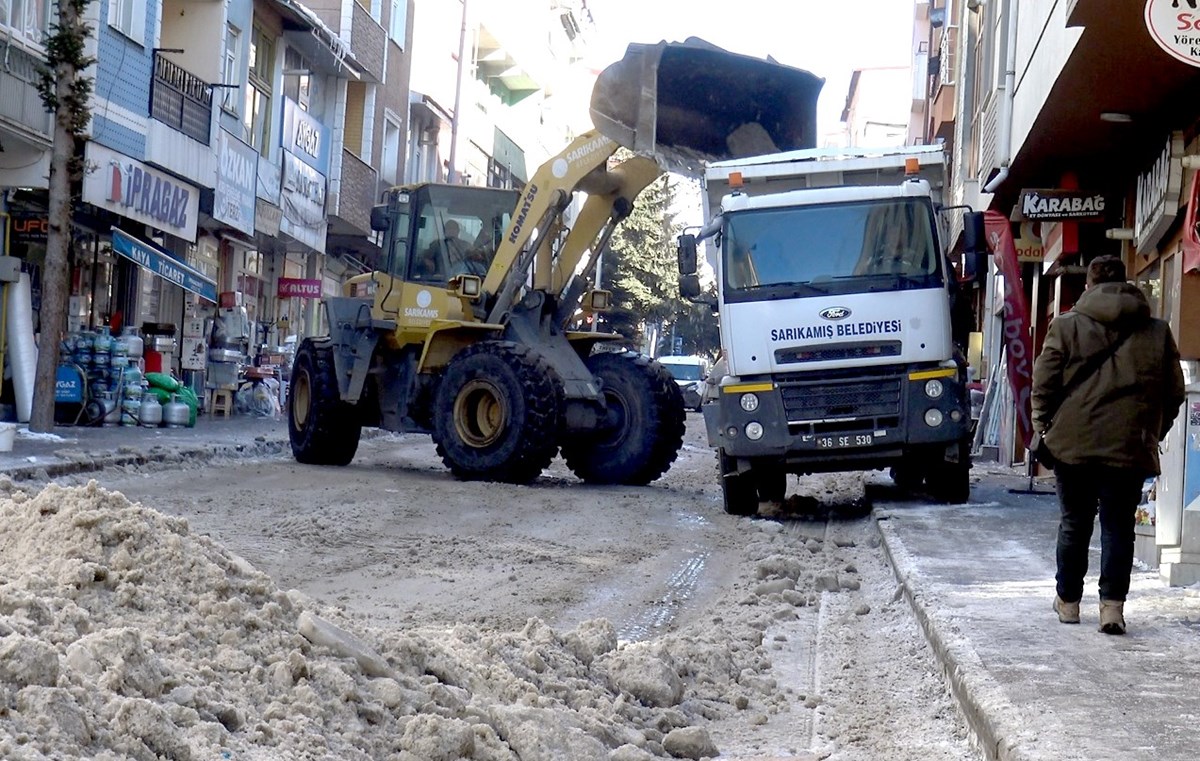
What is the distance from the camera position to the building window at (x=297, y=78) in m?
33.5

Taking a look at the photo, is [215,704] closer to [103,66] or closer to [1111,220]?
[1111,220]

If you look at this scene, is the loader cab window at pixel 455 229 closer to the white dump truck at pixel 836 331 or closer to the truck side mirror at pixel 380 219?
the truck side mirror at pixel 380 219

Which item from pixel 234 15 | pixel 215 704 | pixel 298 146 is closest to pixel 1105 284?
pixel 215 704

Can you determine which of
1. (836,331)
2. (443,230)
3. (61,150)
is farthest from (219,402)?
(836,331)

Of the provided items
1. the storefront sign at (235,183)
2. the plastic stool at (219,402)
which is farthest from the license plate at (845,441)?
the plastic stool at (219,402)

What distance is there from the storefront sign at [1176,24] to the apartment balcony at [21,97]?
45.8ft

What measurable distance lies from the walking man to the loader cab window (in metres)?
10.5

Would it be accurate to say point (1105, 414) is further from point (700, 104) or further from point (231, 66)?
point (231, 66)

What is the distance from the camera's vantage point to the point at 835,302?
43.2 feet

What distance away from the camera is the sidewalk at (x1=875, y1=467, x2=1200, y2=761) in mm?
4898

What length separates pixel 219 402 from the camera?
2781 cm

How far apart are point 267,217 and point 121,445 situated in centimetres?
1310

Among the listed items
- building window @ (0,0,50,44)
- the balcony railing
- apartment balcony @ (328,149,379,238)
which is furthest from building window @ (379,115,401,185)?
building window @ (0,0,50,44)

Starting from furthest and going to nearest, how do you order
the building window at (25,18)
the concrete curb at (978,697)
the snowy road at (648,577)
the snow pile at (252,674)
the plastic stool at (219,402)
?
the plastic stool at (219,402) → the building window at (25,18) → the snowy road at (648,577) → the concrete curb at (978,697) → the snow pile at (252,674)
